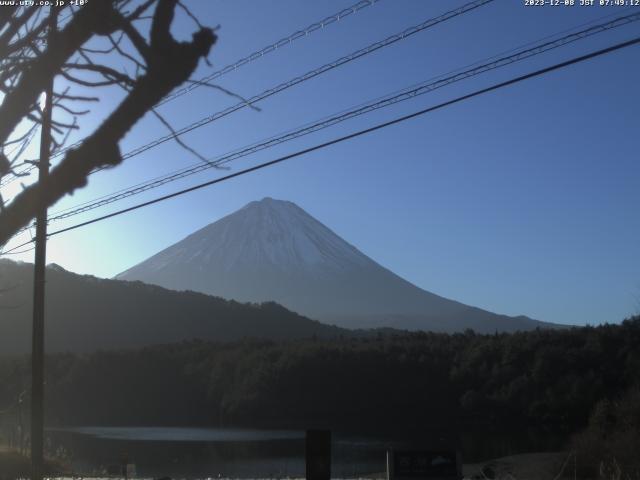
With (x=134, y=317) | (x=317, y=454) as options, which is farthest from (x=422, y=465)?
(x=134, y=317)

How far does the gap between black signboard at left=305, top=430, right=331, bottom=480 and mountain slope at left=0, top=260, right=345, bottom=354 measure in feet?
266

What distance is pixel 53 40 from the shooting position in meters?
3.27

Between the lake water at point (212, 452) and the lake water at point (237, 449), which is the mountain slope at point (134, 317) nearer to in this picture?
the lake water at point (212, 452)

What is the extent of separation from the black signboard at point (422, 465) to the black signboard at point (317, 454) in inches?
91.0

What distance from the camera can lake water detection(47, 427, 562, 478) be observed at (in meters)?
33.6

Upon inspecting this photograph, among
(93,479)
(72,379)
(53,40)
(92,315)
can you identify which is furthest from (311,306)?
(53,40)

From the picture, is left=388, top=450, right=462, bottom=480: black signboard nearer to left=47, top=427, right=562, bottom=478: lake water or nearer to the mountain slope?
Answer: left=47, top=427, right=562, bottom=478: lake water

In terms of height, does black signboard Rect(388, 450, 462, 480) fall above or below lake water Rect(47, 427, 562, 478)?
above

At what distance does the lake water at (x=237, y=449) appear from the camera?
33.6m

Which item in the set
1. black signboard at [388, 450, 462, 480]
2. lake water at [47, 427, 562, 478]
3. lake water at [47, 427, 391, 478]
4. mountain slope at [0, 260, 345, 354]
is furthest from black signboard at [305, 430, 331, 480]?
mountain slope at [0, 260, 345, 354]

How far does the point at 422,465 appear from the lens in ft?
33.0

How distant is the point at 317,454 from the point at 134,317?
9799 centimetres

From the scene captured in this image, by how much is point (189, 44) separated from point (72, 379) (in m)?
74.2

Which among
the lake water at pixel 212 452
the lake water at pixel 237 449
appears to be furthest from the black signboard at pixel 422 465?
the lake water at pixel 237 449
